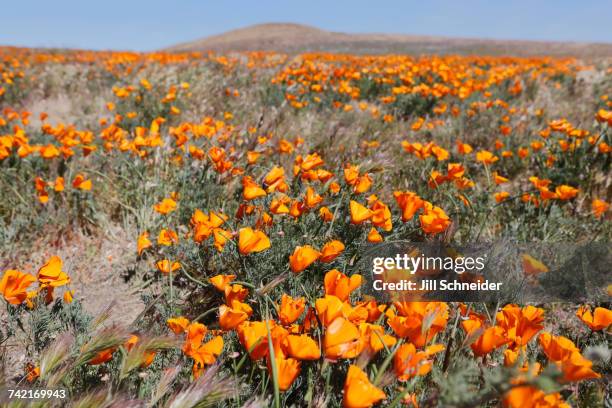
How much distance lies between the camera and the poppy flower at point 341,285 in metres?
1.39

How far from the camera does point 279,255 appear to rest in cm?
209

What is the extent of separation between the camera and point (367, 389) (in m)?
1.05

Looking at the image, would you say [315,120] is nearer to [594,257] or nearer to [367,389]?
[594,257]

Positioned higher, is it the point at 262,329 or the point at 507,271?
the point at 262,329

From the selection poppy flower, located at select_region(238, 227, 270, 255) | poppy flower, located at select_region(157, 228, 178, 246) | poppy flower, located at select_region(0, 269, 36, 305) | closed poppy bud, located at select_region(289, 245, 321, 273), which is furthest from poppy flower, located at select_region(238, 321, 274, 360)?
poppy flower, located at select_region(157, 228, 178, 246)

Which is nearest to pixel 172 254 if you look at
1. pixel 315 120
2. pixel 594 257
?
pixel 594 257

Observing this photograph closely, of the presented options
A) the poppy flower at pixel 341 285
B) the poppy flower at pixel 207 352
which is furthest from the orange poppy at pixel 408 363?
the poppy flower at pixel 207 352

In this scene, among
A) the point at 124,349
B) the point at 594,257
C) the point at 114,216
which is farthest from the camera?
the point at 114,216

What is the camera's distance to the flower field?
3.92 feet

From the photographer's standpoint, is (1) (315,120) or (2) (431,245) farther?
(1) (315,120)

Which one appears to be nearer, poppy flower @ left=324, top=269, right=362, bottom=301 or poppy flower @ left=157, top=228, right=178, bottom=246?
poppy flower @ left=324, top=269, right=362, bottom=301

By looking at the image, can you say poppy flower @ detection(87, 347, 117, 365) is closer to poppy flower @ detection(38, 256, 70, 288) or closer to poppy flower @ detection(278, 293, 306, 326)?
poppy flower @ detection(38, 256, 70, 288)

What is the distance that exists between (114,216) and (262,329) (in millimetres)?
2245

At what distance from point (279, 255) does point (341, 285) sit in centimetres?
74
